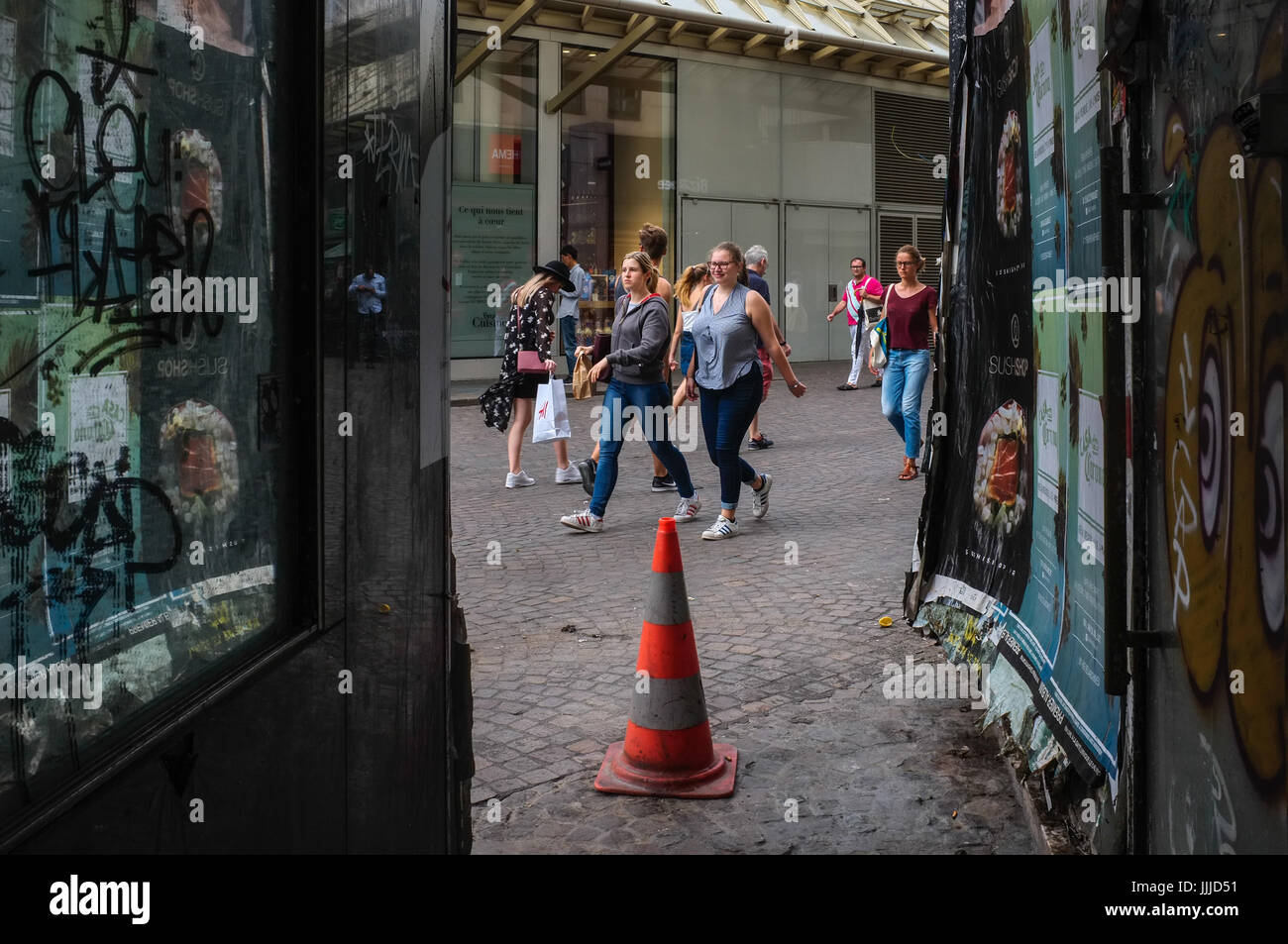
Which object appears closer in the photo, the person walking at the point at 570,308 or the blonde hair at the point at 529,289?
the blonde hair at the point at 529,289

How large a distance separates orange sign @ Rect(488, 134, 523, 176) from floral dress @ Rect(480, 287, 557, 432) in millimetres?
10611

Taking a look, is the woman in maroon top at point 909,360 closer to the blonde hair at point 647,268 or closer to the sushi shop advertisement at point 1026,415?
the blonde hair at point 647,268

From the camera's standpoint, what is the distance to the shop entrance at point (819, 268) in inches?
978

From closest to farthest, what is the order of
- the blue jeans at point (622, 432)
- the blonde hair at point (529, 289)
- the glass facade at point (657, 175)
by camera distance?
the blue jeans at point (622, 432)
the blonde hair at point (529, 289)
the glass facade at point (657, 175)

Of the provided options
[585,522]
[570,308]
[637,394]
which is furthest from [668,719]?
[570,308]

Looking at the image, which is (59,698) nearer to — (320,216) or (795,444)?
(320,216)

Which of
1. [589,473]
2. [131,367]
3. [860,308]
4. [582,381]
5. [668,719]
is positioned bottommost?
[668,719]

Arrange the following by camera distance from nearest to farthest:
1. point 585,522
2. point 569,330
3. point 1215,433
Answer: point 1215,433 < point 585,522 < point 569,330

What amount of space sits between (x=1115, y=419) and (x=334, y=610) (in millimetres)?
1756

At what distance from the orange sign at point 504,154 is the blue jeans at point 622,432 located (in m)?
12.1

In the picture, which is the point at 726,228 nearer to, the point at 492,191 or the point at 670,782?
the point at 492,191

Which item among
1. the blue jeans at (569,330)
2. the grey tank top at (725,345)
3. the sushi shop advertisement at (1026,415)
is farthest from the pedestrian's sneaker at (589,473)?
the blue jeans at (569,330)

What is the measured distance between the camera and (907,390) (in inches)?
431

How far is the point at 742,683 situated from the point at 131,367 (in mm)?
4121
